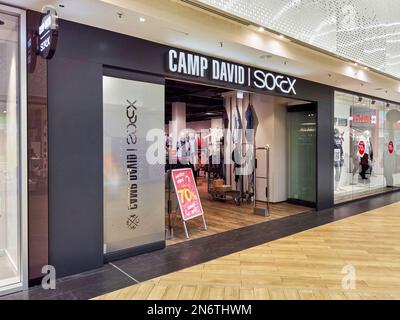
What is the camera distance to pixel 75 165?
136 inches

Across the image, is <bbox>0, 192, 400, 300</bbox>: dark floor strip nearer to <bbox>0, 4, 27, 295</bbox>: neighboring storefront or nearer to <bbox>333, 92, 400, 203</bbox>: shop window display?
<bbox>0, 4, 27, 295</bbox>: neighboring storefront

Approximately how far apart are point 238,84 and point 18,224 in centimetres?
372

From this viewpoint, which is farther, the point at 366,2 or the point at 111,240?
the point at 366,2

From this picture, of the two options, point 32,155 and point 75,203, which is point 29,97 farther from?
point 75,203

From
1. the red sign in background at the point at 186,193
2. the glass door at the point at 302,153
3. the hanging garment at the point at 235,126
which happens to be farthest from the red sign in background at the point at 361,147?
the red sign in background at the point at 186,193

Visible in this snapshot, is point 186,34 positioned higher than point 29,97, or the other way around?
point 186,34

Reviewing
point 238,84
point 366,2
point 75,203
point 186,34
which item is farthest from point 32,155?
point 366,2

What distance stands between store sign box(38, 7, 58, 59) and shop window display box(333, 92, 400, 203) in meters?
6.59

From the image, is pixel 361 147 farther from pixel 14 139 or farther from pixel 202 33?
pixel 14 139

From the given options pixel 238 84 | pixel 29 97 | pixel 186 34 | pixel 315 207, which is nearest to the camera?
pixel 29 97

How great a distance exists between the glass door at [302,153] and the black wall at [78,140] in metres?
4.90

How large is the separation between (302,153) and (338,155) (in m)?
0.96

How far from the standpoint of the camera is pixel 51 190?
3.28m

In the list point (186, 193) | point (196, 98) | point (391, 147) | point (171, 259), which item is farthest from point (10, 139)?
point (391, 147)
